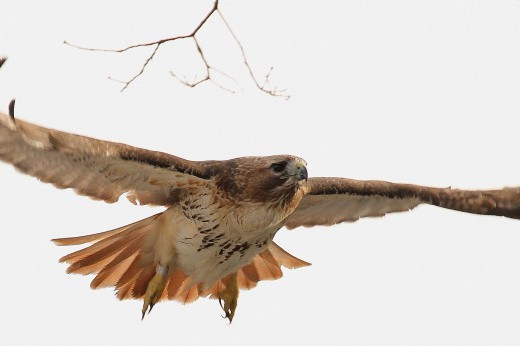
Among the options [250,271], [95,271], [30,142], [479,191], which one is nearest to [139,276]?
[95,271]

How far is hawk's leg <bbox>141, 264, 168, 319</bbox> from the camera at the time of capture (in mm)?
11227

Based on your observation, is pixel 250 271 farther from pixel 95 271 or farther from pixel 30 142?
pixel 30 142

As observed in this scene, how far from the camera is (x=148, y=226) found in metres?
11.3

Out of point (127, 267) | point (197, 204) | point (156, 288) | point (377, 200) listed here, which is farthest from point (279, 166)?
point (127, 267)

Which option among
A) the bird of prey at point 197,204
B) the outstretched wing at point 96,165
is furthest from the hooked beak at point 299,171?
the outstretched wing at point 96,165

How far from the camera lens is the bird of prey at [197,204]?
382 inches

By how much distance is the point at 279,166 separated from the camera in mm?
10492

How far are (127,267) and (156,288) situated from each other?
0.38 meters

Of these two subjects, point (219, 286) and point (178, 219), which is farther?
point (219, 286)

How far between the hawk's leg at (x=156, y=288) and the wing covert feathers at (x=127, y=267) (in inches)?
5.7

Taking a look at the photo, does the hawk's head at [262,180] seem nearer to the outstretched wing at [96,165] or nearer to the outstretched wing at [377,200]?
the outstretched wing at [96,165]

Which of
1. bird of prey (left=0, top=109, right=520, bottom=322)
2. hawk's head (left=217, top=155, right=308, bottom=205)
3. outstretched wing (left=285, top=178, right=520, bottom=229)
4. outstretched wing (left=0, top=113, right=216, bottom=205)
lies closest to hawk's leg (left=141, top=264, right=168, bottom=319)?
bird of prey (left=0, top=109, right=520, bottom=322)

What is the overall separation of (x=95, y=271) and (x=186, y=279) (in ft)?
2.80

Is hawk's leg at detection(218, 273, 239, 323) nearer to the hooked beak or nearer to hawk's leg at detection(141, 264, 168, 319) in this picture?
hawk's leg at detection(141, 264, 168, 319)
